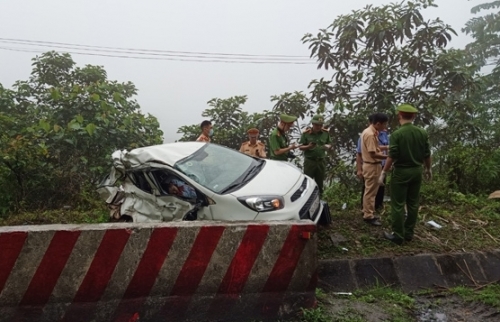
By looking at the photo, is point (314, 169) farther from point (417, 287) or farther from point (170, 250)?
point (170, 250)

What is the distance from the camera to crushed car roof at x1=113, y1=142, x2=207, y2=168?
4953mm

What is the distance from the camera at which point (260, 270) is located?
2.89 m

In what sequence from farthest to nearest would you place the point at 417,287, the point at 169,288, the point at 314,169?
the point at 314,169, the point at 417,287, the point at 169,288

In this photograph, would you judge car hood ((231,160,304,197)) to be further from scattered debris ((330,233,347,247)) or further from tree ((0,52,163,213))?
tree ((0,52,163,213))

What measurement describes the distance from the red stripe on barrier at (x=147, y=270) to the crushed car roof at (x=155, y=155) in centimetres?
214

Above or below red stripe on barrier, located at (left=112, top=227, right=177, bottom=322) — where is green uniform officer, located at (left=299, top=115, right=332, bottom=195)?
above

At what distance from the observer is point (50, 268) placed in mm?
2664

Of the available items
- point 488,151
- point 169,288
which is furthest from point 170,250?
point 488,151

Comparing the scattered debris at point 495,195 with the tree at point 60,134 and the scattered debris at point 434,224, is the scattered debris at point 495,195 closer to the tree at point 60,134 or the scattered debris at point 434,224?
the scattered debris at point 434,224

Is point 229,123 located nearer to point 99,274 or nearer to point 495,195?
point 495,195

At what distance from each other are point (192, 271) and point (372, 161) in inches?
129

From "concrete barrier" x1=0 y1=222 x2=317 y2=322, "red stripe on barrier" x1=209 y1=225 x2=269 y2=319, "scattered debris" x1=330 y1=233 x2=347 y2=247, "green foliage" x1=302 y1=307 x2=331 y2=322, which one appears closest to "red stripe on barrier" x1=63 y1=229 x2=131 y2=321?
"concrete barrier" x1=0 y1=222 x2=317 y2=322

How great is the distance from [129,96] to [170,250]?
11.4 meters

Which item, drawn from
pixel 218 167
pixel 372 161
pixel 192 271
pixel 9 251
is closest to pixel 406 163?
pixel 372 161
